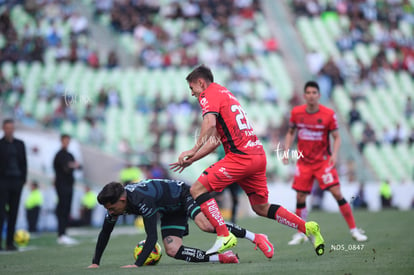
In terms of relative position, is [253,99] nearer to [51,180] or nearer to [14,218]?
[51,180]

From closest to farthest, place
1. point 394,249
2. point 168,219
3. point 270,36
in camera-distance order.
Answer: point 168,219 → point 394,249 → point 270,36

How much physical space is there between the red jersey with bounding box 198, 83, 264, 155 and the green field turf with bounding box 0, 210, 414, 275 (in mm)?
1384

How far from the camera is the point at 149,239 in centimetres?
768

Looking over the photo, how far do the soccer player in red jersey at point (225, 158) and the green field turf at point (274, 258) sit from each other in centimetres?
42

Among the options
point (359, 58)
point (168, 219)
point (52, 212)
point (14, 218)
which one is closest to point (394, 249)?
point (168, 219)

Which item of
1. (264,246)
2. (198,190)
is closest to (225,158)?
(198,190)

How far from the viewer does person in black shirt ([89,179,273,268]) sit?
7.82 metres

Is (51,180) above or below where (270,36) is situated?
below

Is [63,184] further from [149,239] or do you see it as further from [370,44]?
[370,44]

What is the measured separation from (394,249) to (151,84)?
18.7 metres

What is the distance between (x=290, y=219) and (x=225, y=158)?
1.11 m

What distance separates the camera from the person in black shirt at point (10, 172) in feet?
42.4

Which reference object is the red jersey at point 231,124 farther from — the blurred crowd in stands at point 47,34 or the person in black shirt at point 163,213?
the blurred crowd in stands at point 47,34

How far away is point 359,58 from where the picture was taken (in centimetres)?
3061
